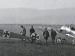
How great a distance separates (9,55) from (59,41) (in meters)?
16.0

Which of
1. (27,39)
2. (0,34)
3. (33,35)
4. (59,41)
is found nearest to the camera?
(33,35)

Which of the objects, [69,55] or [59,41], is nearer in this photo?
[69,55]

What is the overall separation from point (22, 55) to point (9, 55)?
148 cm

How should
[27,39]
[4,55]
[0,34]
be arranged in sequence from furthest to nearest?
1. [0,34]
2. [27,39]
3. [4,55]

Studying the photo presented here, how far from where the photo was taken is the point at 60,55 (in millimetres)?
21375

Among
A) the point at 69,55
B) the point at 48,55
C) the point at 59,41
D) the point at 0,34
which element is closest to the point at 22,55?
the point at 48,55

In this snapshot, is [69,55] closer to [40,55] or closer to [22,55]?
[40,55]

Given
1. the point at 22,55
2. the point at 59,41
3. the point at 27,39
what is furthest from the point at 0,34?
the point at 22,55

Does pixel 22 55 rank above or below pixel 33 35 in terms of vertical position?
below

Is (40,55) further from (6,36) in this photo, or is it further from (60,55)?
(6,36)

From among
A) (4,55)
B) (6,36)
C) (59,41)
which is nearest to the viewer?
(4,55)

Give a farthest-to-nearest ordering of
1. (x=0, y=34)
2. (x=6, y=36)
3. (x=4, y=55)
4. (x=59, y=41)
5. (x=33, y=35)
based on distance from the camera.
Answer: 1. (x=0, y=34)
2. (x=6, y=36)
3. (x=59, y=41)
4. (x=33, y=35)
5. (x=4, y=55)

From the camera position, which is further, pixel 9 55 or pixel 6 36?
pixel 6 36

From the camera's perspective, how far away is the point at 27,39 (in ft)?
133
